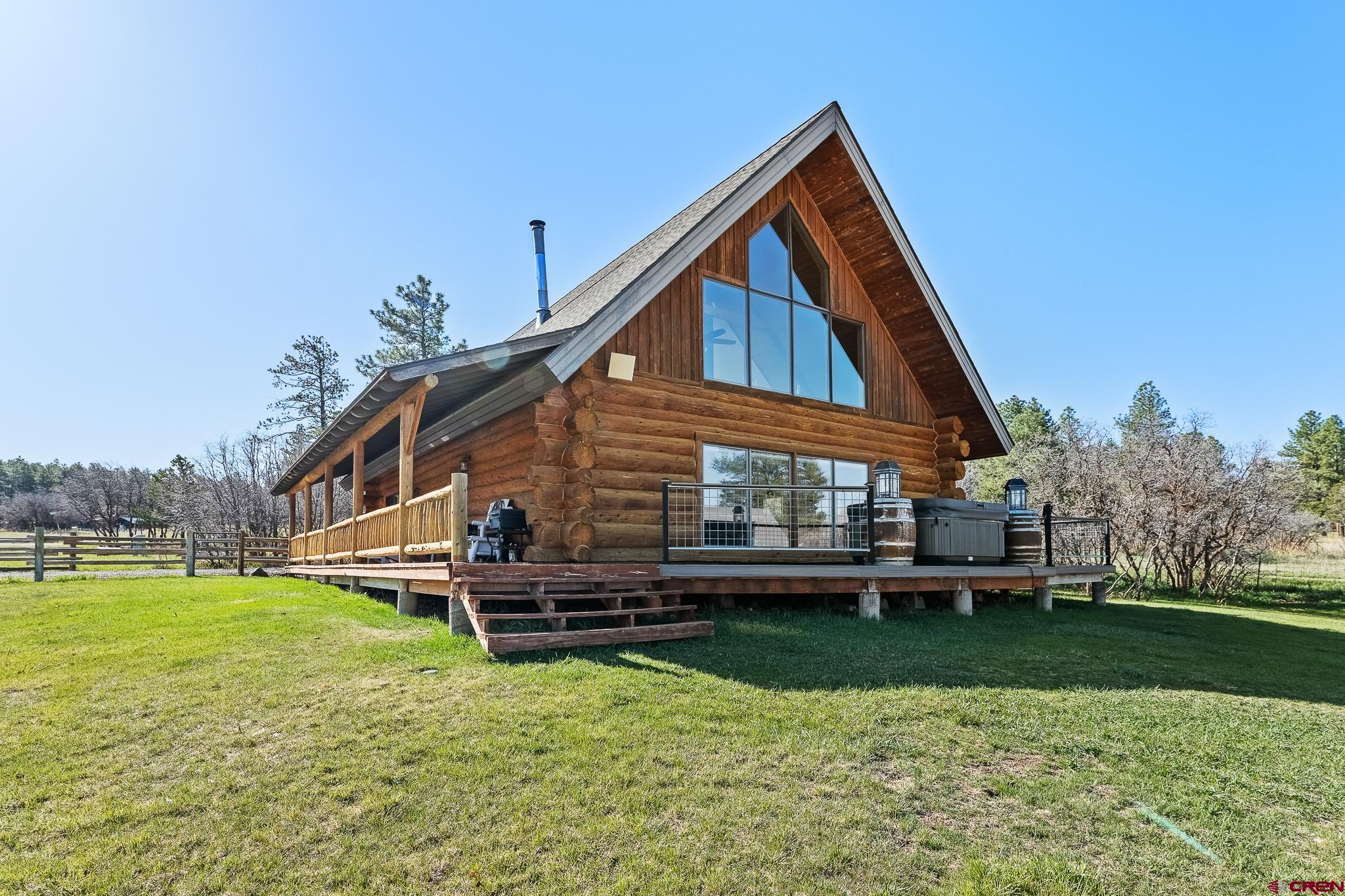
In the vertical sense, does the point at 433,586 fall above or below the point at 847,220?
below

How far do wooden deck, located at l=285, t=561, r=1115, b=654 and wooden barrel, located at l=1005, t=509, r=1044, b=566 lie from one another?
110 centimetres

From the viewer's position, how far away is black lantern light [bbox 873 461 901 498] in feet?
31.3

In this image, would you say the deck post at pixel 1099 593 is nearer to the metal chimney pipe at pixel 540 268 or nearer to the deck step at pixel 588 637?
the deck step at pixel 588 637

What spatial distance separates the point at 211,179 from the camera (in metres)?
14.4

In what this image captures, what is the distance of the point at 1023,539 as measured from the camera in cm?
1093

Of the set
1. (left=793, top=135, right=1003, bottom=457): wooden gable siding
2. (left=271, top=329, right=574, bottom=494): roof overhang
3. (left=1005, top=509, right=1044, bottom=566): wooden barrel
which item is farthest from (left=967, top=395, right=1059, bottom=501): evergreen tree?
(left=271, top=329, right=574, bottom=494): roof overhang

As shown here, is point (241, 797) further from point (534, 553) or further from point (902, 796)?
point (534, 553)

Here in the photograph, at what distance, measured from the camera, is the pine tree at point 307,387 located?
3803 centimetres

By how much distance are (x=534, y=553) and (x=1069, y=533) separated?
17.9 metres

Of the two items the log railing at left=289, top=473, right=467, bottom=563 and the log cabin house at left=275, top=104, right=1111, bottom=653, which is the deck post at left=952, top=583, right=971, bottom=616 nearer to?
the log cabin house at left=275, top=104, right=1111, bottom=653

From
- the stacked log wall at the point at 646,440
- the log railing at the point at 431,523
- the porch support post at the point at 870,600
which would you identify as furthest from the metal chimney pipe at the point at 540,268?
the porch support post at the point at 870,600

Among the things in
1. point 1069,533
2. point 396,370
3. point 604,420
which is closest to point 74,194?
point 396,370

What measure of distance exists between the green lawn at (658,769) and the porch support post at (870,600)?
1.94 metres

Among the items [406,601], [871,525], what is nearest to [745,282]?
[871,525]
